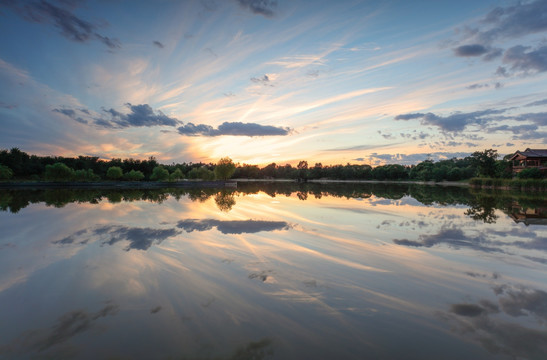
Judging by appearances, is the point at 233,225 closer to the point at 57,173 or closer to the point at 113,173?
the point at 57,173

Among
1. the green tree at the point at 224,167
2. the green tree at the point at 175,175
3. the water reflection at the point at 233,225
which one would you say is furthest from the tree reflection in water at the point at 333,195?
the green tree at the point at 224,167

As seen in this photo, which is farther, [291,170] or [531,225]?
[291,170]

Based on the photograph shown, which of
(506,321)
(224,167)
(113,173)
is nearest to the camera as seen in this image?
(506,321)

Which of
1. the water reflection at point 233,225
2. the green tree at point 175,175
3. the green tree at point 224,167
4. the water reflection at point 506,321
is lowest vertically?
the water reflection at point 506,321

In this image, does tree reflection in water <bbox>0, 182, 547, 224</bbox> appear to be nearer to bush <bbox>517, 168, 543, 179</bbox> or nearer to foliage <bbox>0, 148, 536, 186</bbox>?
bush <bbox>517, 168, 543, 179</bbox>

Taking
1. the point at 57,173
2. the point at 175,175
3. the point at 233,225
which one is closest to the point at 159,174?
the point at 175,175

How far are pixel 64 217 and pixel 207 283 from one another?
Result: 50.8 ft

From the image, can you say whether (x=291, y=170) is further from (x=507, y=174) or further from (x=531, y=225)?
(x=531, y=225)

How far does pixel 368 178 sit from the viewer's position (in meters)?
148

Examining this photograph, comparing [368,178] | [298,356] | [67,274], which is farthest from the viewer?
[368,178]

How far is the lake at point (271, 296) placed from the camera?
443cm

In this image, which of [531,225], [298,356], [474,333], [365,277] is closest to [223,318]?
[298,356]

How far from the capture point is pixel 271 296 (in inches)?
244

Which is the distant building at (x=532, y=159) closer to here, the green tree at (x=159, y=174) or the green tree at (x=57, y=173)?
the green tree at (x=159, y=174)
